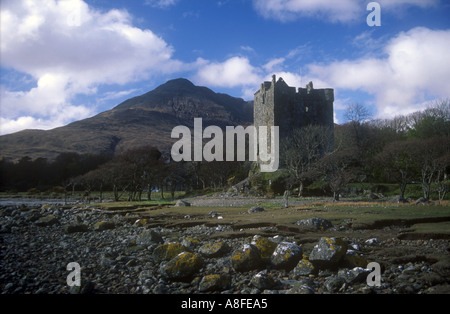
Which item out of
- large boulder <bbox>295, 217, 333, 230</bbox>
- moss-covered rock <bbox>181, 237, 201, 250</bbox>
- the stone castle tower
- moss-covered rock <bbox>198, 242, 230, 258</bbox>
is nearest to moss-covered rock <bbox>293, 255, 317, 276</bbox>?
moss-covered rock <bbox>198, 242, 230, 258</bbox>

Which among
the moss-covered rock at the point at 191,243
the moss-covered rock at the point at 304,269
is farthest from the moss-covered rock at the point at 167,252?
the moss-covered rock at the point at 304,269

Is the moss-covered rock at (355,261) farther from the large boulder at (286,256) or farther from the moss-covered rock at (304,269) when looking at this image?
the large boulder at (286,256)

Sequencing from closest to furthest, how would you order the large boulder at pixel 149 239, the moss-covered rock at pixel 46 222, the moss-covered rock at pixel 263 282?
the moss-covered rock at pixel 263 282, the large boulder at pixel 149 239, the moss-covered rock at pixel 46 222

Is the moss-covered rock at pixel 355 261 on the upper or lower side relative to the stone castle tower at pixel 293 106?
lower

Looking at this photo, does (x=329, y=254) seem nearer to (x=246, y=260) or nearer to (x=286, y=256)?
(x=286, y=256)

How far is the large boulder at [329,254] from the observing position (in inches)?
317

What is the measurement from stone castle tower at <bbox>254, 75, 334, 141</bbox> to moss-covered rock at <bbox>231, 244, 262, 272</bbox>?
131 feet

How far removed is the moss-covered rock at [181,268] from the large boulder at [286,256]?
82.3 inches

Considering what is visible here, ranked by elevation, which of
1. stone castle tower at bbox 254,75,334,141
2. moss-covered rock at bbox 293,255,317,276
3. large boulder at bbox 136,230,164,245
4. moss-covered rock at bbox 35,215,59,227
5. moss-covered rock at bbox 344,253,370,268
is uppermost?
stone castle tower at bbox 254,75,334,141

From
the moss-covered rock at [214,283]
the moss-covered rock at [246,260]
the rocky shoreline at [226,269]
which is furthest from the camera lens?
the moss-covered rock at [246,260]

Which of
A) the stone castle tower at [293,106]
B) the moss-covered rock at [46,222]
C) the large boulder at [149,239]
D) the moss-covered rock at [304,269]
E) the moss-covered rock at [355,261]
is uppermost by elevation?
the stone castle tower at [293,106]

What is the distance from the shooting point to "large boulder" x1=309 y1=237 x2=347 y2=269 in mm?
8055

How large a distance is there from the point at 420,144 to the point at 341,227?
23.8 meters

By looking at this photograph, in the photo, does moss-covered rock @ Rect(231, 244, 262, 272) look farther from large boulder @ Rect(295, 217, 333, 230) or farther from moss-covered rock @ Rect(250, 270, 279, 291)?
large boulder @ Rect(295, 217, 333, 230)
